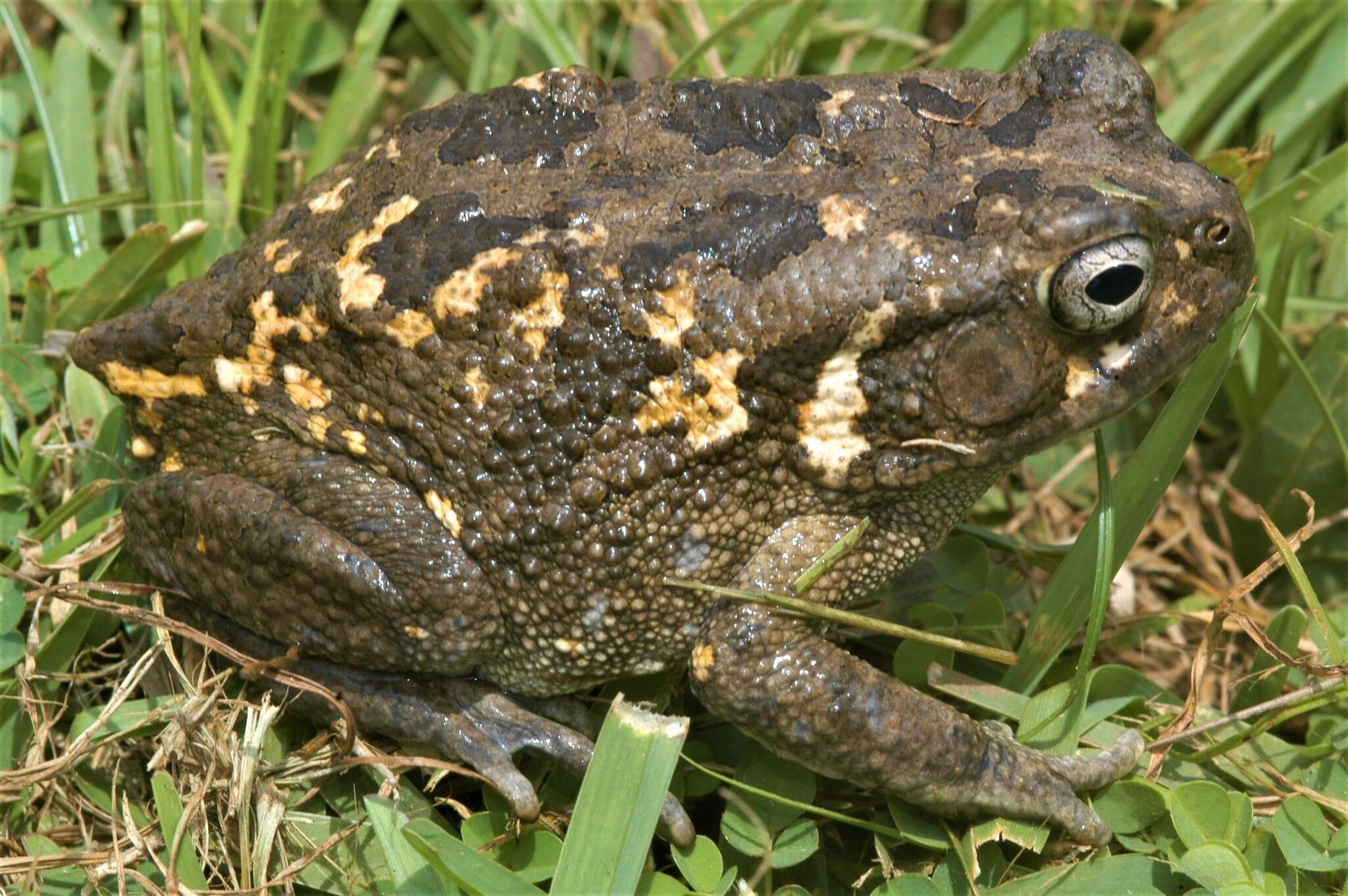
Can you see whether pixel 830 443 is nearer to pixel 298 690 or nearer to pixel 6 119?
pixel 298 690

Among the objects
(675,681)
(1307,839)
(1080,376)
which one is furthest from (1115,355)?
(675,681)

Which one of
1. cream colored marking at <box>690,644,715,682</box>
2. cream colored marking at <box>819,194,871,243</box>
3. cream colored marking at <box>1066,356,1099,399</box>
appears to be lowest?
cream colored marking at <box>690,644,715,682</box>

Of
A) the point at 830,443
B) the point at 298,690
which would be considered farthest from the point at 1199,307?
the point at 298,690

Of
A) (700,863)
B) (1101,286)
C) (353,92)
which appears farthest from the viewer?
(353,92)

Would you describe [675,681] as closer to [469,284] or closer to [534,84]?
[469,284]

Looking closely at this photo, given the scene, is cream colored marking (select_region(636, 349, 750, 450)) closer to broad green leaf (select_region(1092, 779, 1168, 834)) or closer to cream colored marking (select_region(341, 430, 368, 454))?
cream colored marking (select_region(341, 430, 368, 454))

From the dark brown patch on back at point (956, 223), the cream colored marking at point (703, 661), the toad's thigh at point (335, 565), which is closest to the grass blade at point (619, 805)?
the cream colored marking at point (703, 661)

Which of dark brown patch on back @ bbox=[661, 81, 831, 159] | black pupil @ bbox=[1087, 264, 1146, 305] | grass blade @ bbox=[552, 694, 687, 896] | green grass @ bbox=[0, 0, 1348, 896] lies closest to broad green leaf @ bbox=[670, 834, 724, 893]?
green grass @ bbox=[0, 0, 1348, 896]
